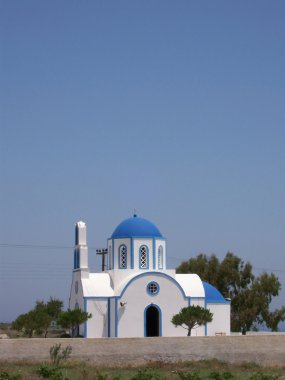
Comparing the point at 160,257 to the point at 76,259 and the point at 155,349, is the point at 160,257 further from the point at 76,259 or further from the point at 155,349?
the point at 155,349

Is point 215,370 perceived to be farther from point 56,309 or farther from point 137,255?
point 56,309

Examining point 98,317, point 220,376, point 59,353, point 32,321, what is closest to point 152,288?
point 98,317

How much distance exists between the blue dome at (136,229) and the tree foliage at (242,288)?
10.1m

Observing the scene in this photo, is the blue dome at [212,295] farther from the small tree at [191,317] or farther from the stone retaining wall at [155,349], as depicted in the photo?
the stone retaining wall at [155,349]

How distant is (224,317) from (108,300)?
611cm

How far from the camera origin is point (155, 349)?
35281 millimetres

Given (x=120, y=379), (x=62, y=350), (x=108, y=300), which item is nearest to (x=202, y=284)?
(x=108, y=300)

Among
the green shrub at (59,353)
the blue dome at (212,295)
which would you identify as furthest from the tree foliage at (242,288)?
the green shrub at (59,353)

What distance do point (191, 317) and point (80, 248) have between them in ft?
23.6

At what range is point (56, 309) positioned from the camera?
52062mm

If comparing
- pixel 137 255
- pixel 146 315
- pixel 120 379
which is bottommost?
pixel 120 379

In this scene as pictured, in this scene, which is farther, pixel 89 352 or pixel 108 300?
pixel 108 300

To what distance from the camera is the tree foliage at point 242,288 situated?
54.7 m

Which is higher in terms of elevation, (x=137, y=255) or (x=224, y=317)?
(x=137, y=255)
